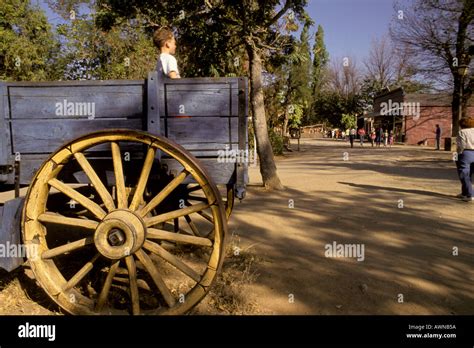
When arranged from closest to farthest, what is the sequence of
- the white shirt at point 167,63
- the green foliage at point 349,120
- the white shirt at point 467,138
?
the white shirt at point 167,63 < the white shirt at point 467,138 < the green foliage at point 349,120

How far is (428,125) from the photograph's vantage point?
112 ft

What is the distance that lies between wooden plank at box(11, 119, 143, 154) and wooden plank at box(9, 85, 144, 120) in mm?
45

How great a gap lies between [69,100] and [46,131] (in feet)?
0.95

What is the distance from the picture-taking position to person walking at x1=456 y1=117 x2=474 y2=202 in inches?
281

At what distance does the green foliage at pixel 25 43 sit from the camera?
15141 millimetres

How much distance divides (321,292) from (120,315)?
173 cm

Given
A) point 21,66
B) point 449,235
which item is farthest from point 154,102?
point 21,66

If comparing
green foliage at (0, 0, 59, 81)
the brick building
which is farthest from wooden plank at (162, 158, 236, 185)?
the brick building

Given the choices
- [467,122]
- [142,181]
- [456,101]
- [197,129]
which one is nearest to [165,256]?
[142,181]

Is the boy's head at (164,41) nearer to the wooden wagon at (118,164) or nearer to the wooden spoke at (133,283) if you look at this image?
the wooden wagon at (118,164)

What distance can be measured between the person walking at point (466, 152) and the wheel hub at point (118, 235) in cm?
682

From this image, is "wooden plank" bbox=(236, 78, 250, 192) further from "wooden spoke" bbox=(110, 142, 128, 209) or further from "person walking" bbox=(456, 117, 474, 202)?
"person walking" bbox=(456, 117, 474, 202)

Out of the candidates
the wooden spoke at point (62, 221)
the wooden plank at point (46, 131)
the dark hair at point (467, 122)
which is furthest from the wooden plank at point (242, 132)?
the dark hair at point (467, 122)

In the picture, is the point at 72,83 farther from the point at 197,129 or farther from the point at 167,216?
the point at 167,216
